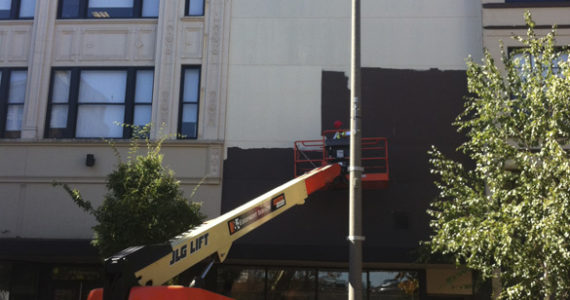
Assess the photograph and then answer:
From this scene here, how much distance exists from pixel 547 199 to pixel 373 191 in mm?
6365

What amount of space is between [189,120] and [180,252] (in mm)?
9180

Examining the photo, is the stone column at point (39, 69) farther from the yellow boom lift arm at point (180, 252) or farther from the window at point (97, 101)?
the yellow boom lift arm at point (180, 252)

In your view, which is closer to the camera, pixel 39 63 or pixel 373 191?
pixel 373 191

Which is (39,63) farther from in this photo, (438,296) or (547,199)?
(547,199)

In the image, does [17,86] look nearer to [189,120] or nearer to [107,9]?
[107,9]

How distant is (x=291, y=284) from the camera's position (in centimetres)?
1700

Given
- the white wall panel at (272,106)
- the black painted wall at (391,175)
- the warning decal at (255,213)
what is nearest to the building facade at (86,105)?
the white wall panel at (272,106)

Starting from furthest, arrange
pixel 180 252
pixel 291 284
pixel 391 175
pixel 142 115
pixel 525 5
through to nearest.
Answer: pixel 142 115 → pixel 291 284 → pixel 525 5 → pixel 391 175 → pixel 180 252

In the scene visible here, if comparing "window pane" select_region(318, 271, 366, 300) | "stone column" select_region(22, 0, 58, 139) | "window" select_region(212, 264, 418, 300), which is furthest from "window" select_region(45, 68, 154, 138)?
"window pane" select_region(318, 271, 366, 300)

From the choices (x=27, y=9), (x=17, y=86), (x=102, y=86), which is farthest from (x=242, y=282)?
(x=27, y=9)

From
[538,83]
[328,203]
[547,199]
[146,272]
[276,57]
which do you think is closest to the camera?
[146,272]

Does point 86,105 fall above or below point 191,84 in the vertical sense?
below

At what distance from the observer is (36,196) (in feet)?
54.8

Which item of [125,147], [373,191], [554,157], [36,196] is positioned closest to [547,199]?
[554,157]
